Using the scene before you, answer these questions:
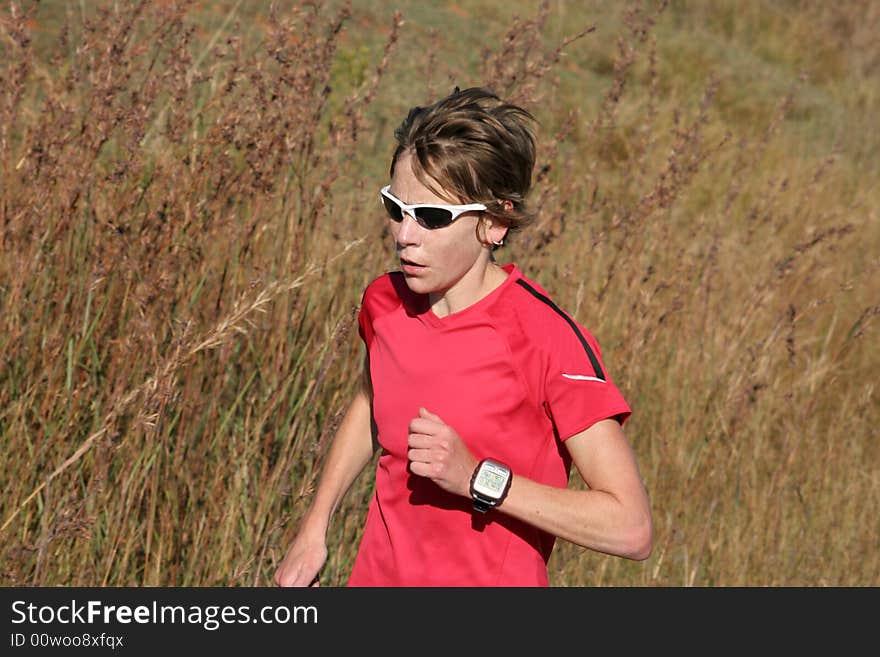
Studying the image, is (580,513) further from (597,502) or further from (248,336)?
(248,336)

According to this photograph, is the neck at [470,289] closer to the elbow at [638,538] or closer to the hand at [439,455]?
the hand at [439,455]

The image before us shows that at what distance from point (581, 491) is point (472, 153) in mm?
571

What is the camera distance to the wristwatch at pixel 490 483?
1.73m

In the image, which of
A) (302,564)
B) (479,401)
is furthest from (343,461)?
(479,401)

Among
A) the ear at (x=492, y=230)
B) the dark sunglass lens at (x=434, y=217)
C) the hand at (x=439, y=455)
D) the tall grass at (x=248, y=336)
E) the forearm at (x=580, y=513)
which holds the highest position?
the dark sunglass lens at (x=434, y=217)

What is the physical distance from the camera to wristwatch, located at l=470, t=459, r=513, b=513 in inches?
68.3

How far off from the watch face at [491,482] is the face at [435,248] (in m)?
0.33

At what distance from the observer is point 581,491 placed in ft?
5.74

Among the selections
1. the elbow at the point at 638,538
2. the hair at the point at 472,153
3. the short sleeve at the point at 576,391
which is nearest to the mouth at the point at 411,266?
the hair at the point at 472,153

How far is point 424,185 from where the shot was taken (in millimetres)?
1900

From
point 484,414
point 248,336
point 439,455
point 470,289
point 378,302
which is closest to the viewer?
point 439,455

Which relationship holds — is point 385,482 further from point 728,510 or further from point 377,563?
point 728,510

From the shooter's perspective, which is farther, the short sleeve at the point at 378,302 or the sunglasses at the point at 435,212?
the short sleeve at the point at 378,302

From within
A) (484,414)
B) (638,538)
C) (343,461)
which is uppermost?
(484,414)
